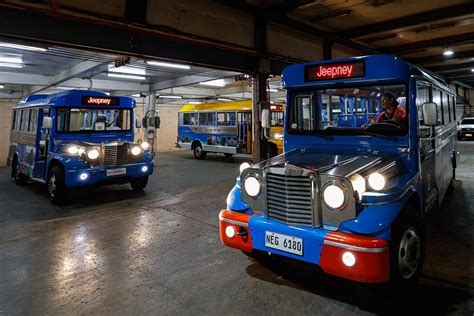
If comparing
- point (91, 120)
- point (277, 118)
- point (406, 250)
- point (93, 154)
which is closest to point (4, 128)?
point (91, 120)

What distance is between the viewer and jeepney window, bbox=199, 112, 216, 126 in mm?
14477

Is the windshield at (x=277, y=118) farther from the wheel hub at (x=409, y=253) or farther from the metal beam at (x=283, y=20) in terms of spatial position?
the wheel hub at (x=409, y=253)

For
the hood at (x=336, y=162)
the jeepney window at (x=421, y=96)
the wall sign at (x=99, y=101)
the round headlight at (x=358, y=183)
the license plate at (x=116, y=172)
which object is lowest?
the license plate at (x=116, y=172)

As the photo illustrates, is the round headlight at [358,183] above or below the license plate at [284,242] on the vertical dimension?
above

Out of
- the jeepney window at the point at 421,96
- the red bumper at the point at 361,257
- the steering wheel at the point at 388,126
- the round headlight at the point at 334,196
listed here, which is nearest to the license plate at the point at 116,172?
the steering wheel at the point at 388,126

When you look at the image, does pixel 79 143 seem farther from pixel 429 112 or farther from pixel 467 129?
pixel 467 129

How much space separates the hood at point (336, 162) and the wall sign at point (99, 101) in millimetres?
5424

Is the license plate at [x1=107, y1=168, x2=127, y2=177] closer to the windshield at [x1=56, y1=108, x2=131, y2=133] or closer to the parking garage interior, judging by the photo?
the parking garage interior

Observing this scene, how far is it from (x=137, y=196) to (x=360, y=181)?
A: 585cm

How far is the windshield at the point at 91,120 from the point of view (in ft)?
22.9

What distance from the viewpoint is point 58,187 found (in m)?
6.36

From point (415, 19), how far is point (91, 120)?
819 centimetres

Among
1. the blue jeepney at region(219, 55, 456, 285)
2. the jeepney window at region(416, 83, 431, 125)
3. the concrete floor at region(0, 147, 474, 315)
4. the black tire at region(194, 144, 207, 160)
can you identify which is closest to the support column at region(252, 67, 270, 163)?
the concrete floor at region(0, 147, 474, 315)

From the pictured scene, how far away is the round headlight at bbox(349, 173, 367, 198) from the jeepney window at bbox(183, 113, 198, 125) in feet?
43.5
